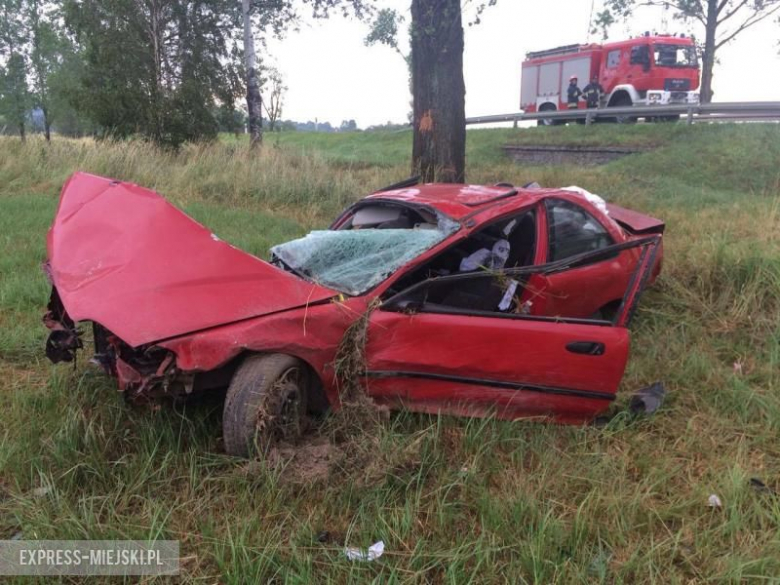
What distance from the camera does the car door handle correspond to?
126 inches

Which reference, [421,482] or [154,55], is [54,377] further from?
[154,55]

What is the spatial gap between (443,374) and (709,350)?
2512 mm

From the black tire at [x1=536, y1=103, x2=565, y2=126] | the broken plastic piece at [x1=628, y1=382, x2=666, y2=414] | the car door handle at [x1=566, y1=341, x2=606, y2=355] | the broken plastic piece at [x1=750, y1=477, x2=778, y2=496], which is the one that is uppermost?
the black tire at [x1=536, y1=103, x2=565, y2=126]

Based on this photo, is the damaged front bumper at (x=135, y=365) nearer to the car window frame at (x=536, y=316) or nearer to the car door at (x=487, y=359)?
the car door at (x=487, y=359)

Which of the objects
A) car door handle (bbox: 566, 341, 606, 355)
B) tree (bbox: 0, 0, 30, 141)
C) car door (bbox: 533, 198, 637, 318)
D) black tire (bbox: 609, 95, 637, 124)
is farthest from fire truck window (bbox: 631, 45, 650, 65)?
tree (bbox: 0, 0, 30, 141)

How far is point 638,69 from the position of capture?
1916 cm

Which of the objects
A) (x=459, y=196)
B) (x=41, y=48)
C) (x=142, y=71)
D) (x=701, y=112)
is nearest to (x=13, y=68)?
(x=41, y=48)

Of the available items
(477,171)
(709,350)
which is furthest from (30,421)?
(477,171)

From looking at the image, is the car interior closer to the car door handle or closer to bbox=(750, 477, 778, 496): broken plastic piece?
the car door handle

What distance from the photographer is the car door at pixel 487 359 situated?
308 centimetres

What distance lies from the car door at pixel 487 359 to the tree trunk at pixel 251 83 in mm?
12325

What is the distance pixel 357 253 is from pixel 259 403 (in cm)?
121

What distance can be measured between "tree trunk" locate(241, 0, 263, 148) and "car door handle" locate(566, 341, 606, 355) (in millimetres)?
12519

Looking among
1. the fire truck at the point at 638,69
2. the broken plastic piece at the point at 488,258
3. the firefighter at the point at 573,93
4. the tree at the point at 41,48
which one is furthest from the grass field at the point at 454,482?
the tree at the point at 41,48
